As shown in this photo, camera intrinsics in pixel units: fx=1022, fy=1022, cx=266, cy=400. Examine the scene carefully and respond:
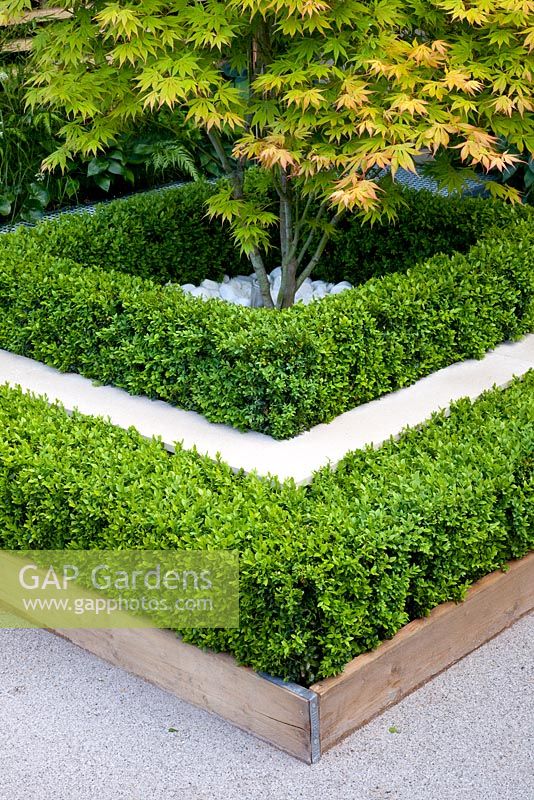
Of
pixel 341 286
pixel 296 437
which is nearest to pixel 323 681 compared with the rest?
pixel 296 437

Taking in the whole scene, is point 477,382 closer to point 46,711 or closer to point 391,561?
point 391,561

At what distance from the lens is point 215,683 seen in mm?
3527

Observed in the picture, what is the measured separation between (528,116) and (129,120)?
7.85 ft

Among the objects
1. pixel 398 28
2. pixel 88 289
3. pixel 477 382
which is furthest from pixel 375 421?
pixel 398 28

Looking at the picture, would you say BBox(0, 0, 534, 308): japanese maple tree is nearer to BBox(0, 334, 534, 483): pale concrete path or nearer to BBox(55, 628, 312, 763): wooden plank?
BBox(0, 334, 534, 483): pale concrete path

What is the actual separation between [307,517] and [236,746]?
2.67ft

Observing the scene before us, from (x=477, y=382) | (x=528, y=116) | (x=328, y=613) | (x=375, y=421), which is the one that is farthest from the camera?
(x=528, y=116)

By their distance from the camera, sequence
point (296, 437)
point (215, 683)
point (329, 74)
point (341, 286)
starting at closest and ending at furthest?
1. point (215, 683)
2. point (296, 437)
3. point (329, 74)
4. point (341, 286)

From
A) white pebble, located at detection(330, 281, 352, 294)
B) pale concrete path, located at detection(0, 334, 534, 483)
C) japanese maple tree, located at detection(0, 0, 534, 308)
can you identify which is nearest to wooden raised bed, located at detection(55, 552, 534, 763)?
pale concrete path, located at detection(0, 334, 534, 483)

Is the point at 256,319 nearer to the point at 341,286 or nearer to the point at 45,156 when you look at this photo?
the point at 341,286

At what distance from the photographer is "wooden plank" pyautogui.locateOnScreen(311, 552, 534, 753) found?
11.1ft

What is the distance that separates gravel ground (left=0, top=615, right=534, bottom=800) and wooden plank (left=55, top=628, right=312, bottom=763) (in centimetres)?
4

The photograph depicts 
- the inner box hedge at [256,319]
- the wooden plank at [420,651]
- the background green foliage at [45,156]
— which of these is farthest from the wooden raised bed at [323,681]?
the background green foliage at [45,156]

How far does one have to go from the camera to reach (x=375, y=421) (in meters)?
4.86
